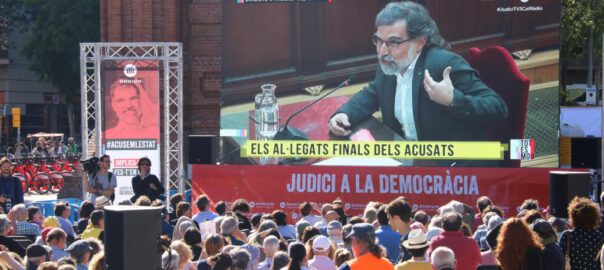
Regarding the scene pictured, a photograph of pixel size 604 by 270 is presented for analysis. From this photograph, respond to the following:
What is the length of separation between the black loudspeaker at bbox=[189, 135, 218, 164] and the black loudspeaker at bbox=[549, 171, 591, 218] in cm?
714

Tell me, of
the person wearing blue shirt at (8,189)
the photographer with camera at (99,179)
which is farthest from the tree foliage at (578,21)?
the person wearing blue shirt at (8,189)

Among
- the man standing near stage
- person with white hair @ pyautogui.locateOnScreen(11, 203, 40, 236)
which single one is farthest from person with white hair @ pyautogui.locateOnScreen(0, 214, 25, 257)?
the man standing near stage

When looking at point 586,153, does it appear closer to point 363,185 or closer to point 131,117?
point 363,185

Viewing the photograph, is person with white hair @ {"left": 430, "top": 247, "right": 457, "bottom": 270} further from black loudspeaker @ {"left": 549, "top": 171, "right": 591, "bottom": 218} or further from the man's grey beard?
the man's grey beard

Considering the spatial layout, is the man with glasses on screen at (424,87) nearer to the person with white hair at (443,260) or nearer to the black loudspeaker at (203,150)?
the black loudspeaker at (203,150)

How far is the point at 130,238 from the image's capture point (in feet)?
17.4

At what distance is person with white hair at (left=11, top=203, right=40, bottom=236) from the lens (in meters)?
8.73

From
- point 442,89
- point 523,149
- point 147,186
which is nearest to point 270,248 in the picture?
point 147,186

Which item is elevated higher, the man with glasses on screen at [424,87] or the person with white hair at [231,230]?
the man with glasses on screen at [424,87]

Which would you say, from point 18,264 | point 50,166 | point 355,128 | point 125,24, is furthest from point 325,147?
point 50,166

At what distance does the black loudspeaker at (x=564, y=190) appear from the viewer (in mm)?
9109

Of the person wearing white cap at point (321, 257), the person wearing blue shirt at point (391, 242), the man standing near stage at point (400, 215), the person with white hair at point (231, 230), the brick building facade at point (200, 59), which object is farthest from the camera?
the brick building facade at point (200, 59)

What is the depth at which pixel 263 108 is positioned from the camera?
583 inches

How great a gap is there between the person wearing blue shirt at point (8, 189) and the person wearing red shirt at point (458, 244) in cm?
703
